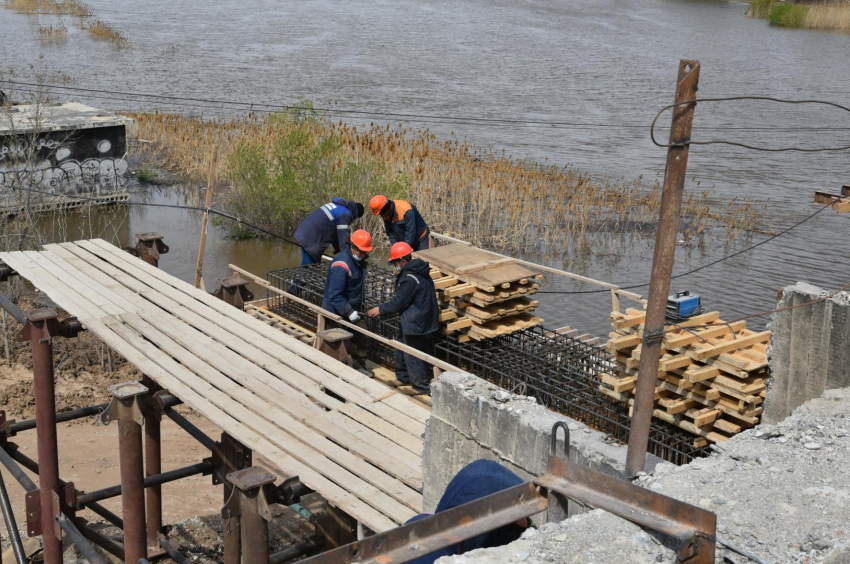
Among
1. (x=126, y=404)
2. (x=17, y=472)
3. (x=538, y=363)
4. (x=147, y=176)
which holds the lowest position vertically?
(x=147, y=176)

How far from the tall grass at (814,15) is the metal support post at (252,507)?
47.9 metres

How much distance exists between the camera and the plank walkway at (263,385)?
553 centimetres

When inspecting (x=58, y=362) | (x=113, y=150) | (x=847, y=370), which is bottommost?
(x=58, y=362)

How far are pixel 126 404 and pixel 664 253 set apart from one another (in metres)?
3.91

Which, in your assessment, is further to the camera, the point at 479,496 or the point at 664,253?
the point at 664,253

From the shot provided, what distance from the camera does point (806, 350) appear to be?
20.5 ft

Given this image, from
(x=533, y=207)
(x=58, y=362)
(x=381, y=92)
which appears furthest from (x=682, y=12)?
(x=58, y=362)

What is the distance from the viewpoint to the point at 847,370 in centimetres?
594

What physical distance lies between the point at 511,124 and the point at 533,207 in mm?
8581

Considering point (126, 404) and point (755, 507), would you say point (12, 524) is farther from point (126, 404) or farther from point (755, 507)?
point (755, 507)

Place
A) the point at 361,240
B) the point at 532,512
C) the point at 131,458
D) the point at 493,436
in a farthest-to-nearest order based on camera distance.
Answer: the point at 361,240
the point at 131,458
the point at 493,436
the point at 532,512

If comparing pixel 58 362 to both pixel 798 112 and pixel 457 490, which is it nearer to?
pixel 457 490

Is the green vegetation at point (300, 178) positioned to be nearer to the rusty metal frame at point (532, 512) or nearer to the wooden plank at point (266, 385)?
the wooden plank at point (266, 385)

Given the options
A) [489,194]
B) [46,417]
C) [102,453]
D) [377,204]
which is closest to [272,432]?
[46,417]
